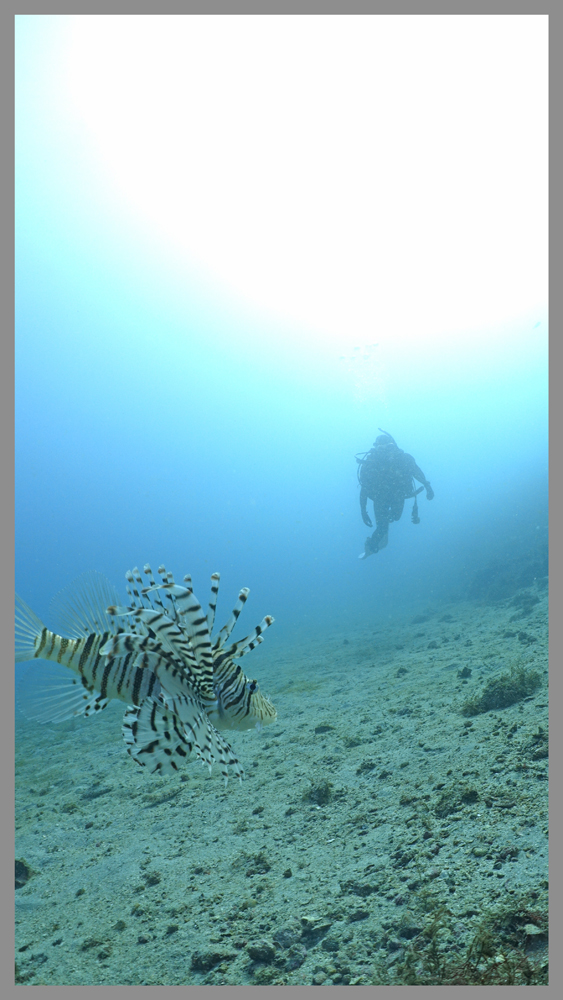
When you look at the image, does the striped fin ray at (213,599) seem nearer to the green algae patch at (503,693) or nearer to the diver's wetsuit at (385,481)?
the green algae patch at (503,693)

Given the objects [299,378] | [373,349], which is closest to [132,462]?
[299,378]

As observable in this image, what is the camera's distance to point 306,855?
3.36 m

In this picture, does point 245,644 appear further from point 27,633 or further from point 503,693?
point 503,693

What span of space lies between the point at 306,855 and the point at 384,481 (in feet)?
48.4

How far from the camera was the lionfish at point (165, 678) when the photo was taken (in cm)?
225

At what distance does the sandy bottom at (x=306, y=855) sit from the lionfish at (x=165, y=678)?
1.21 metres

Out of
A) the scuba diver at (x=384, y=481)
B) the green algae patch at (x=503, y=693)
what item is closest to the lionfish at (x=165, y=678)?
the green algae patch at (x=503, y=693)

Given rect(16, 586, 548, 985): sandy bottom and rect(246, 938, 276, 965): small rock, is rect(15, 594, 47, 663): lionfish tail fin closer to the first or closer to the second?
rect(16, 586, 548, 985): sandy bottom

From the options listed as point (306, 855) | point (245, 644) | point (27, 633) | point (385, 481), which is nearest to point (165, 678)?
point (245, 644)

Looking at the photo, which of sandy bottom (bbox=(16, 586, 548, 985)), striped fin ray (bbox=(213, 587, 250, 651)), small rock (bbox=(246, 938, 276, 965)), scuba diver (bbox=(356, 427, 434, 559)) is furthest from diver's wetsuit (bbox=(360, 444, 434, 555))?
small rock (bbox=(246, 938, 276, 965))

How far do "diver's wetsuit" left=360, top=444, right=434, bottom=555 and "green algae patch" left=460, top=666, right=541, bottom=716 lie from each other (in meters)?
11.8

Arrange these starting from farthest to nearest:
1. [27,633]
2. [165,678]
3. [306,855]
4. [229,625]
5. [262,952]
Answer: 1. [306,855]
2. [27,633]
3. [229,625]
4. [262,952]
5. [165,678]

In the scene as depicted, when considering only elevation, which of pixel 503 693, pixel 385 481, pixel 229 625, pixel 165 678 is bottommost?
pixel 503 693

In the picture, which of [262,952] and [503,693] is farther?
[503,693]
